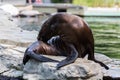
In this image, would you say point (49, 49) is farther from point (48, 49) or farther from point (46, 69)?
point (46, 69)

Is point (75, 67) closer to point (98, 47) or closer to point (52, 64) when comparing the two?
point (52, 64)

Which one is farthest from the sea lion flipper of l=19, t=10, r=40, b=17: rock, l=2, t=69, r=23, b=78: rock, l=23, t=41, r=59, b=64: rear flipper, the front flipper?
l=19, t=10, r=40, b=17: rock

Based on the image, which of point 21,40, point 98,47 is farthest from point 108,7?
point 21,40

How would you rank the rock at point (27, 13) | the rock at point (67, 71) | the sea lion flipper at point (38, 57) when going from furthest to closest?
the rock at point (27, 13), the sea lion flipper at point (38, 57), the rock at point (67, 71)

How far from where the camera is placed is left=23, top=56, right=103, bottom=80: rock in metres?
5.17

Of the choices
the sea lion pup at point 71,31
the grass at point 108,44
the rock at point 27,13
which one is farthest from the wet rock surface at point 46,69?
the rock at point 27,13

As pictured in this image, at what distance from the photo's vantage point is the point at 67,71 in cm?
520

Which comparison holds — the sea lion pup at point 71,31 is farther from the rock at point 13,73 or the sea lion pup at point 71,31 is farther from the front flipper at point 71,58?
the rock at point 13,73

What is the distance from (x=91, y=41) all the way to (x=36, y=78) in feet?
3.46

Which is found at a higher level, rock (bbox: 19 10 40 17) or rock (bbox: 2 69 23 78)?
rock (bbox: 2 69 23 78)

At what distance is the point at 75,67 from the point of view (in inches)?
206

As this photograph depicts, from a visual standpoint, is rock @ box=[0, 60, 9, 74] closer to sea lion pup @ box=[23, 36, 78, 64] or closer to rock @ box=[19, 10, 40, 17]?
sea lion pup @ box=[23, 36, 78, 64]

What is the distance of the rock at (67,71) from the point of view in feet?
17.0

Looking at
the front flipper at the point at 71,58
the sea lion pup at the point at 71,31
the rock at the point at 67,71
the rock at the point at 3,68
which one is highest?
the sea lion pup at the point at 71,31
